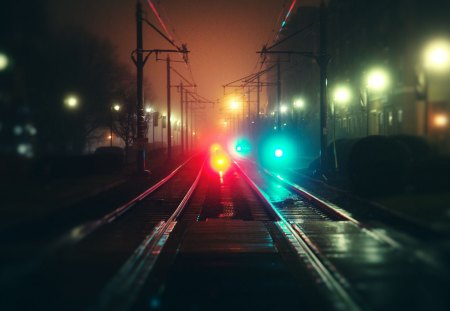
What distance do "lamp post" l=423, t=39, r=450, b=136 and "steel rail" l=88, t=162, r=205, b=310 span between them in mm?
9875

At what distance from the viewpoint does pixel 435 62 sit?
57.3 feet

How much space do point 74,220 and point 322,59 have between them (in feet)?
51.3

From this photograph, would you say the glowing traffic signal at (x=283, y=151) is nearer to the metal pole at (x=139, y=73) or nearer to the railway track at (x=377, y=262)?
the metal pole at (x=139, y=73)

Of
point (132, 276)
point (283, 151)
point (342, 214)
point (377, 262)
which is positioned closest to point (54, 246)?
point (132, 276)

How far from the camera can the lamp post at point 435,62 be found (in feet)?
53.8

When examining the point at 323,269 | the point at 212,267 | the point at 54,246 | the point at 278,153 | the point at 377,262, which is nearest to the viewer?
the point at 323,269

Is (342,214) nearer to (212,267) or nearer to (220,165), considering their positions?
(212,267)

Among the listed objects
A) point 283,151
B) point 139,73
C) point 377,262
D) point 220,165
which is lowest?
point 377,262

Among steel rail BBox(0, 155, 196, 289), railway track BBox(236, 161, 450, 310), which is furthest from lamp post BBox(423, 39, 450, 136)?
steel rail BBox(0, 155, 196, 289)

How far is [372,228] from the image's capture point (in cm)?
1228

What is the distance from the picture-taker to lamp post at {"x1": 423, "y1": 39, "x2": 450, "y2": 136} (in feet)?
53.8

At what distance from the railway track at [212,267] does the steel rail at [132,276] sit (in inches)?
0.6

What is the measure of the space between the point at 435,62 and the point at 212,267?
11921 mm

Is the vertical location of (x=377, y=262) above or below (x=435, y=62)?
below
